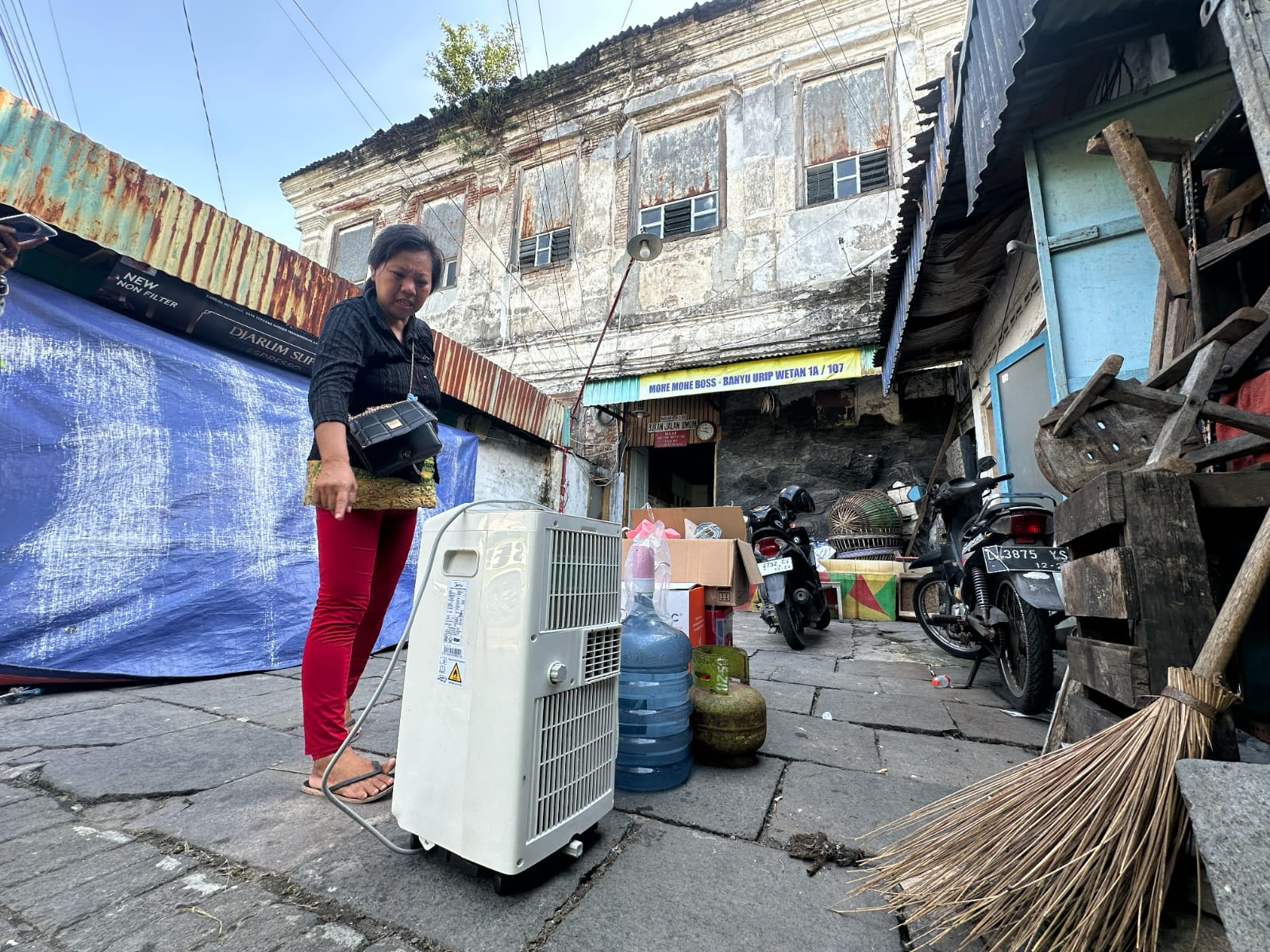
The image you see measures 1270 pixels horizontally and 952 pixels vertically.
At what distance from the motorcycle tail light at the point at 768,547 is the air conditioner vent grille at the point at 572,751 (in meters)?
2.96

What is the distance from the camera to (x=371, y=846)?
1258 millimetres

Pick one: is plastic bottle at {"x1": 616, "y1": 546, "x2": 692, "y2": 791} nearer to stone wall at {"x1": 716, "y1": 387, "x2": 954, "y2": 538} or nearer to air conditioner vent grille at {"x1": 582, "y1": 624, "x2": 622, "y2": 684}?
air conditioner vent grille at {"x1": 582, "y1": 624, "x2": 622, "y2": 684}

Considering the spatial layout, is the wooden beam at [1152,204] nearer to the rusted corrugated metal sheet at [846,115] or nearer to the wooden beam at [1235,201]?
the wooden beam at [1235,201]

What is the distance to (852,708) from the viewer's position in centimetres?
249

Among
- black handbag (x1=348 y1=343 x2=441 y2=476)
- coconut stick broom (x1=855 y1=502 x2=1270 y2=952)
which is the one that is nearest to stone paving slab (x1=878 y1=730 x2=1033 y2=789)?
coconut stick broom (x1=855 y1=502 x2=1270 y2=952)

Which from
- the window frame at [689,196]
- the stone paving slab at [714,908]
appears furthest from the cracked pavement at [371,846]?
the window frame at [689,196]

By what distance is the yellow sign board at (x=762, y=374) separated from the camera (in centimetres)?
726

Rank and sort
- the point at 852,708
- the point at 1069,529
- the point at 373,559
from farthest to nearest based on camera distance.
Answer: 1. the point at 852,708
2. the point at 373,559
3. the point at 1069,529

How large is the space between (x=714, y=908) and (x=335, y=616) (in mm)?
1264

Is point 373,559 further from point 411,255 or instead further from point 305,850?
point 411,255

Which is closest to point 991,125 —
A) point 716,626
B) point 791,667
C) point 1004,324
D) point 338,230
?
point 1004,324

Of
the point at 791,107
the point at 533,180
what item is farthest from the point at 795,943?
the point at 533,180

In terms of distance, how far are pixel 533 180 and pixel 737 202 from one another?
14.2 feet

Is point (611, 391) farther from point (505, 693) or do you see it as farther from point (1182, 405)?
point (505, 693)
